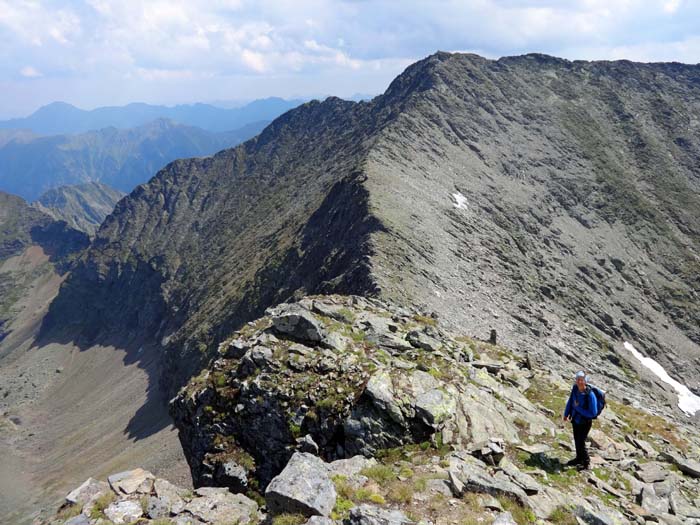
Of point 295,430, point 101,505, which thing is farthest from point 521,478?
point 101,505

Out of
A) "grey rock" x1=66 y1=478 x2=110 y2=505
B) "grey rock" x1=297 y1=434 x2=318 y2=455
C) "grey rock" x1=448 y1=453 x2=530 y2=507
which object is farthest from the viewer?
"grey rock" x1=297 y1=434 x2=318 y2=455

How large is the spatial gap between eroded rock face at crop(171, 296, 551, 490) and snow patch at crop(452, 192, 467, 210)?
53.4 m

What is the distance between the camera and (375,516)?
10938mm

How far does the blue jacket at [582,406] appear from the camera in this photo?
14794 mm

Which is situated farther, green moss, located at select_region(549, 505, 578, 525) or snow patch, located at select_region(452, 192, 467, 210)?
snow patch, located at select_region(452, 192, 467, 210)

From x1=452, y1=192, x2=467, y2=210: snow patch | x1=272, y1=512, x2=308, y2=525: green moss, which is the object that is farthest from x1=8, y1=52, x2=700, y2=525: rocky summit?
x1=452, y1=192, x2=467, y2=210: snow patch

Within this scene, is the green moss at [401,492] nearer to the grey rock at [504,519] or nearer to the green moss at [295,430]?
the grey rock at [504,519]

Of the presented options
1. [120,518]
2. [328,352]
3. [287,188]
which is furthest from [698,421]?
[287,188]

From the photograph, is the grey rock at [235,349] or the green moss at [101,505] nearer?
the green moss at [101,505]

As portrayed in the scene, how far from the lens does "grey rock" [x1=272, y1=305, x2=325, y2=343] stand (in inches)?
837

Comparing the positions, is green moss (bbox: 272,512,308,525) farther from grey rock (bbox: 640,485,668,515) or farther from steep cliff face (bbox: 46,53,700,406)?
steep cliff face (bbox: 46,53,700,406)

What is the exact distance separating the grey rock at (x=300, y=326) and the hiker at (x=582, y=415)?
10.8 m

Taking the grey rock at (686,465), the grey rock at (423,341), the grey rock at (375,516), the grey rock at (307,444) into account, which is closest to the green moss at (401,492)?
the grey rock at (375,516)

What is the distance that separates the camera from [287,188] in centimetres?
13625
